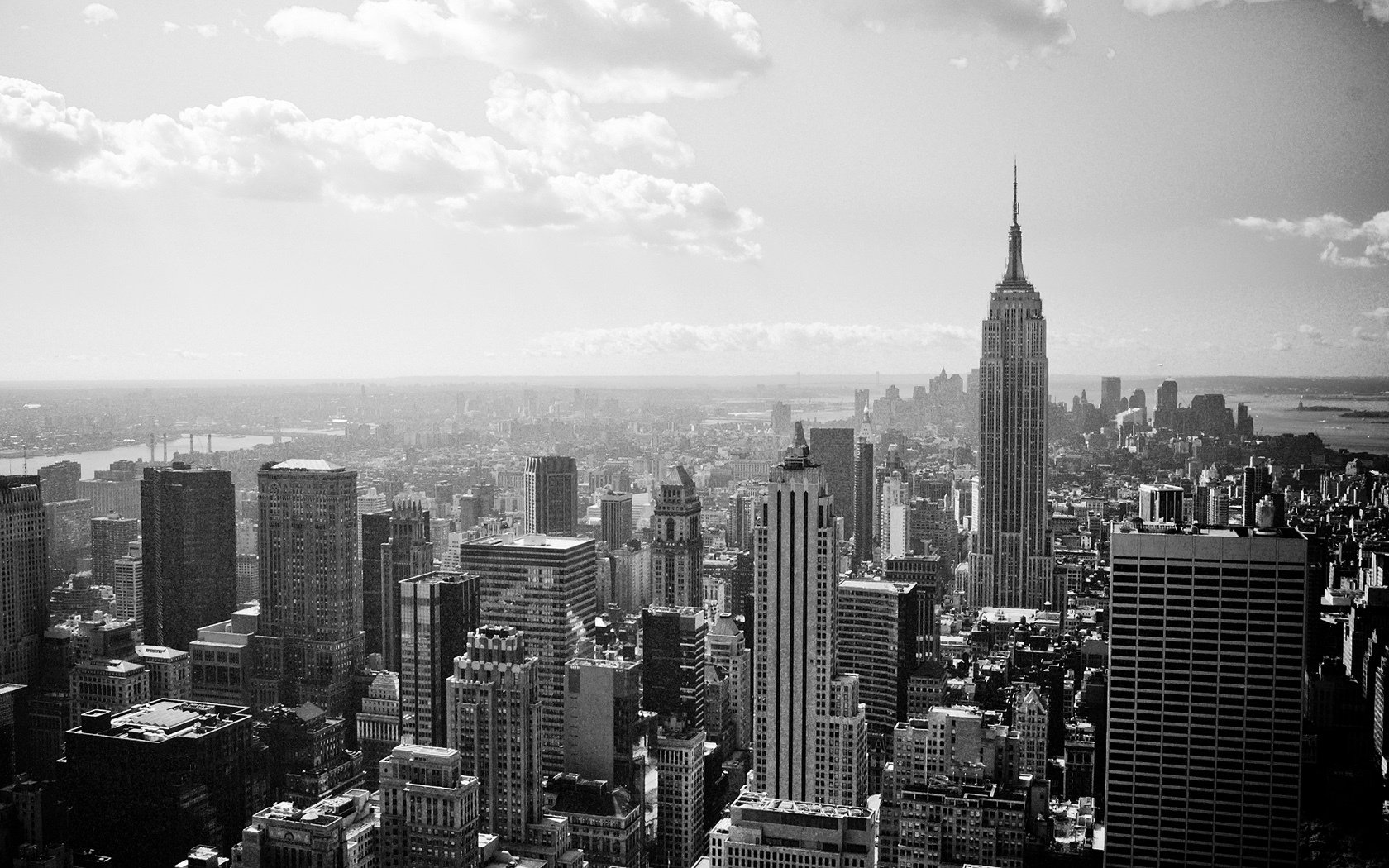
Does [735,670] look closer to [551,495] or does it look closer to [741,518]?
[741,518]

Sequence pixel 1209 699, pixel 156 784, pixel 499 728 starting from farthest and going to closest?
pixel 499 728 < pixel 156 784 < pixel 1209 699

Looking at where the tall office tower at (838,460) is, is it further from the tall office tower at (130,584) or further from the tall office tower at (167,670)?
the tall office tower at (130,584)

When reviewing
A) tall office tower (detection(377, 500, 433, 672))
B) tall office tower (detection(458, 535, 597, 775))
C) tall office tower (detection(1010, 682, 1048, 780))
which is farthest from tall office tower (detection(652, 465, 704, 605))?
tall office tower (detection(1010, 682, 1048, 780))

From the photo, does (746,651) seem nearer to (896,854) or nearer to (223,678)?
(896,854)

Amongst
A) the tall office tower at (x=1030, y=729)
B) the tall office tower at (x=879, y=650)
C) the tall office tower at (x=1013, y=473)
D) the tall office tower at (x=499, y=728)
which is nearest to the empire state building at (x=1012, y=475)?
the tall office tower at (x=1013, y=473)

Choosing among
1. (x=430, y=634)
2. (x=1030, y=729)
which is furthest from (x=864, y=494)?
(x=430, y=634)
